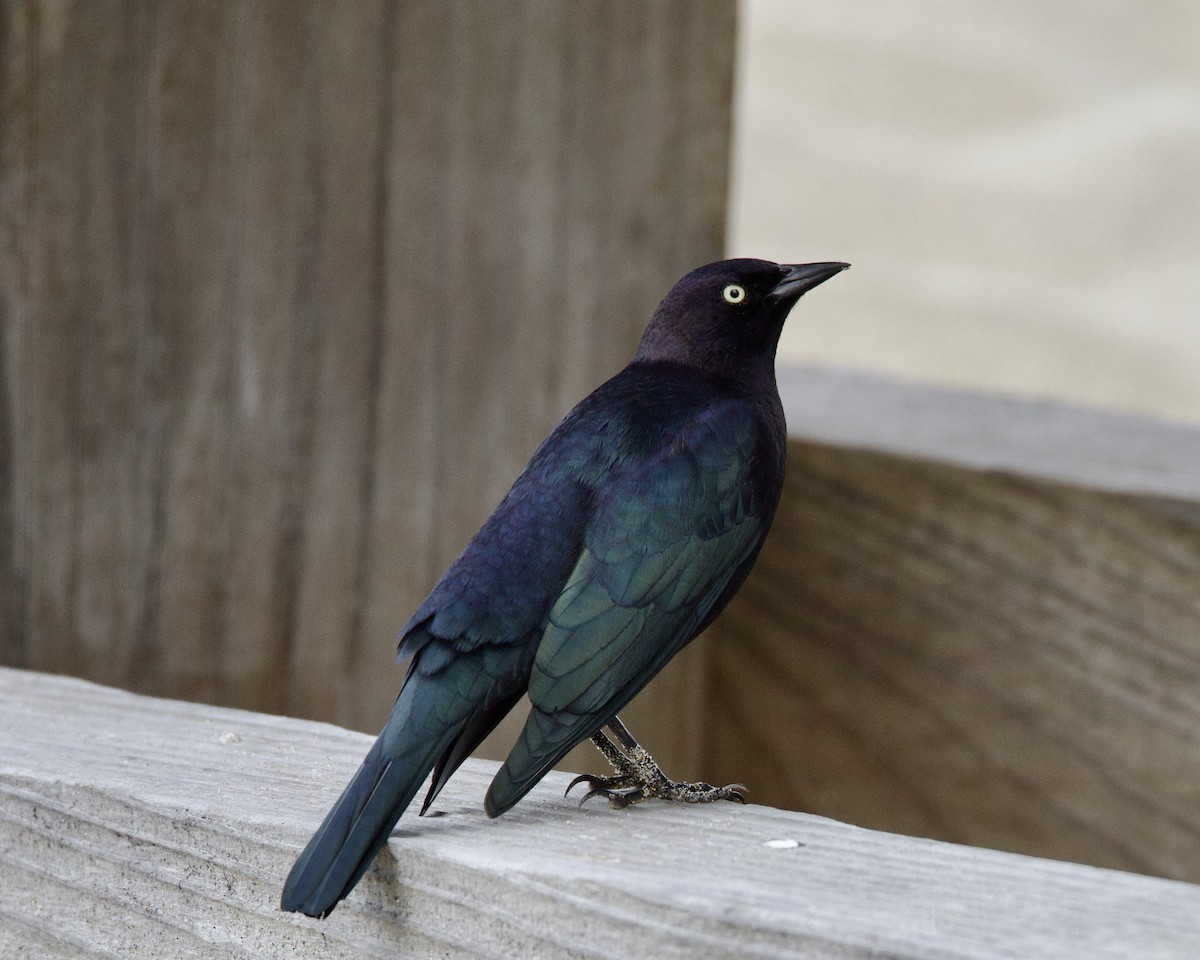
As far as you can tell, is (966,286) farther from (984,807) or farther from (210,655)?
(210,655)

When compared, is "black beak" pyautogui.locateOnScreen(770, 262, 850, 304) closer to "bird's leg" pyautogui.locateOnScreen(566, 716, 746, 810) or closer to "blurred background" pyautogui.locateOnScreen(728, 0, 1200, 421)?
"bird's leg" pyautogui.locateOnScreen(566, 716, 746, 810)

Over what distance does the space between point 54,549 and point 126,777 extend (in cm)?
89

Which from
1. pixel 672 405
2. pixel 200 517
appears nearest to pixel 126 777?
pixel 672 405

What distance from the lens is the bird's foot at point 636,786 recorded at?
168 cm

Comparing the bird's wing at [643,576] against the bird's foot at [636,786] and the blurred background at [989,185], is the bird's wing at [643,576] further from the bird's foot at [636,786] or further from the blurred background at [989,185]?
the blurred background at [989,185]

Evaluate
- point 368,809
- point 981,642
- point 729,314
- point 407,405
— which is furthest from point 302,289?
point 368,809

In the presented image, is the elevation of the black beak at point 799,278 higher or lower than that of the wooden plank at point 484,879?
higher

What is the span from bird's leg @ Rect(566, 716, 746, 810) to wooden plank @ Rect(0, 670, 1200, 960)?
0.22 feet

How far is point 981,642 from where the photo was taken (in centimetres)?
258

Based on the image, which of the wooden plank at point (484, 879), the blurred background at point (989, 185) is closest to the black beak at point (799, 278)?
the wooden plank at point (484, 879)

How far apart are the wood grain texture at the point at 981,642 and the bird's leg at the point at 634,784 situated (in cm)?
73

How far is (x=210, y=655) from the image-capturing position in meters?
2.45

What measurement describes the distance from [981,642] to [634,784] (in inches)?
35.9

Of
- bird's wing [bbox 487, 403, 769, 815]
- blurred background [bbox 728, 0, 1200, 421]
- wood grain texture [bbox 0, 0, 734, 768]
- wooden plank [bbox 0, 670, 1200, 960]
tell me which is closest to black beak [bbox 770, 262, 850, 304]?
bird's wing [bbox 487, 403, 769, 815]
